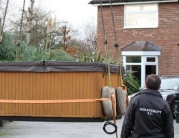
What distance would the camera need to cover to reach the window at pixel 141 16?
25.7 meters

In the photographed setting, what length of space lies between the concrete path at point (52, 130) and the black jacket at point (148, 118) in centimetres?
685

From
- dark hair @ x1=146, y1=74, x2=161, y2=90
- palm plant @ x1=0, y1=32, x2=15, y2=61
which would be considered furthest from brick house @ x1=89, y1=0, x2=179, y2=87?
dark hair @ x1=146, y1=74, x2=161, y2=90

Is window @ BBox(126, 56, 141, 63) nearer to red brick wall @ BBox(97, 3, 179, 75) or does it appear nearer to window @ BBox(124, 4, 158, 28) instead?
red brick wall @ BBox(97, 3, 179, 75)


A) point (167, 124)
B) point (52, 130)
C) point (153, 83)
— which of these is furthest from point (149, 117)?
point (52, 130)

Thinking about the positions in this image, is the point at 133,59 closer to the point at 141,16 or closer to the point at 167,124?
the point at 141,16

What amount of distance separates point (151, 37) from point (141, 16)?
49.8 inches

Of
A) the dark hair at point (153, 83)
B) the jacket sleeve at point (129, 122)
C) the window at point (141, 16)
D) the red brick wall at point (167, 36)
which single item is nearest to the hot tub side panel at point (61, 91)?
the jacket sleeve at point (129, 122)

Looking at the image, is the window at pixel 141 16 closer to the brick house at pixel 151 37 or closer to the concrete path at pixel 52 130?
the brick house at pixel 151 37

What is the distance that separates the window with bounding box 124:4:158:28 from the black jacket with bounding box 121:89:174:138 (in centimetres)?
2026

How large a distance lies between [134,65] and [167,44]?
2044 millimetres

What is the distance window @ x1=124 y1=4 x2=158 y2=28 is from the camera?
2570 cm

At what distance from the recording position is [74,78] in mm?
6746

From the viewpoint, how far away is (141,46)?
82.7 feet

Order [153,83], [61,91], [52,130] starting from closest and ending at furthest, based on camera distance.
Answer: [153,83], [61,91], [52,130]
